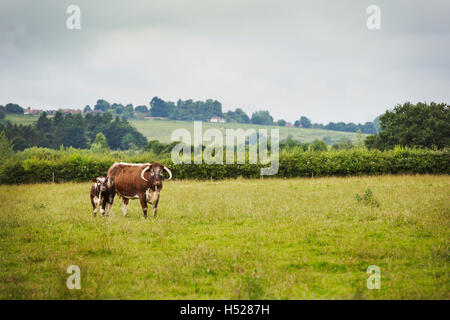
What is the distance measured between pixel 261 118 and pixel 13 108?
102m

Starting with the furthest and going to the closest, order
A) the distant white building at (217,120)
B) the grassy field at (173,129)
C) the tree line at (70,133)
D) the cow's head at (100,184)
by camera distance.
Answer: the distant white building at (217,120), the grassy field at (173,129), the tree line at (70,133), the cow's head at (100,184)

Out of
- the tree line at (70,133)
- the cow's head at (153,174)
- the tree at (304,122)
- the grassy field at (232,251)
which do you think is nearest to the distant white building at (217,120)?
the tree at (304,122)

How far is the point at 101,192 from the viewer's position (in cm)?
1590

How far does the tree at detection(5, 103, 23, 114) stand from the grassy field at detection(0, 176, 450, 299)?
453 ft

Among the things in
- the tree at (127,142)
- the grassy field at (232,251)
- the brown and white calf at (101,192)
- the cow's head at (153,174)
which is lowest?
the grassy field at (232,251)

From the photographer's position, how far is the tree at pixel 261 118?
181m

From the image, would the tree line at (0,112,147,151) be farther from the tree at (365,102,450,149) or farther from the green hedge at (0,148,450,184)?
the tree at (365,102,450,149)

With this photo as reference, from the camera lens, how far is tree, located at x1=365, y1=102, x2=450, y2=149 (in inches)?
2106

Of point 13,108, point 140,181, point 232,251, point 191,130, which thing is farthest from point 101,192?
point 13,108

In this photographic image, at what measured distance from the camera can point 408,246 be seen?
36.8 ft

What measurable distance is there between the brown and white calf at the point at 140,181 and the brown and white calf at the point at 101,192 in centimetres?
34

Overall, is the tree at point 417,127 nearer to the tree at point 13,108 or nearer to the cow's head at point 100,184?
the cow's head at point 100,184

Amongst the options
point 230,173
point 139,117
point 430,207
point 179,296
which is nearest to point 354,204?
point 430,207

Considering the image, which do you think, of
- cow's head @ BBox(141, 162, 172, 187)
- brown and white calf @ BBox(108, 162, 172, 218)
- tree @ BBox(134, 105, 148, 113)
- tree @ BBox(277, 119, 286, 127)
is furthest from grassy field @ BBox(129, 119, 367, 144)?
cow's head @ BBox(141, 162, 172, 187)
